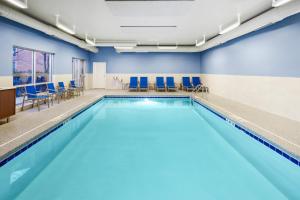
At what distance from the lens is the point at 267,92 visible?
20.4ft

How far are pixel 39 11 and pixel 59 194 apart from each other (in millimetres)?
5119

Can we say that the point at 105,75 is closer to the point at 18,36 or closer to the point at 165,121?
the point at 18,36

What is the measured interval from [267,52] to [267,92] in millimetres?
1098

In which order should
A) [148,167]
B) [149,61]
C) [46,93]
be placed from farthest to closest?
1. [149,61]
2. [46,93]
3. [148,167]

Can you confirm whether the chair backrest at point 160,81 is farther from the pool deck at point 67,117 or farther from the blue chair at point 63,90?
the pool deck at point 67,117

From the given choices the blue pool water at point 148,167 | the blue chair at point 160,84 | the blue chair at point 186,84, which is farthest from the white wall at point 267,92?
the blue chair at point 160,84

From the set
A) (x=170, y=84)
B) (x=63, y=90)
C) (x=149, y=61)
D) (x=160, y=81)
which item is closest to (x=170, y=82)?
(x=170, y=84)

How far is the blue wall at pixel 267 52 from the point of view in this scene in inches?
201

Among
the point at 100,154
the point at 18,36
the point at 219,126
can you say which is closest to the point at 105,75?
the point at 18,36

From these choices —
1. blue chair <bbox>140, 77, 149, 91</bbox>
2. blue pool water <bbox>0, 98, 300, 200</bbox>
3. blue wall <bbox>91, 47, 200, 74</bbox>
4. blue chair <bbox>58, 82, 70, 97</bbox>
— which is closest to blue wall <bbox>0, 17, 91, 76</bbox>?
blue chair <bbox>58, 82, 70, 97</bbox>

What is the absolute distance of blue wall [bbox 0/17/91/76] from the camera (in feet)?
18.1

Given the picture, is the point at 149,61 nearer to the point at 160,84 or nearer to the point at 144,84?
the point at 144,84

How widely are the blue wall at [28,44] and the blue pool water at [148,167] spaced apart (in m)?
2.46

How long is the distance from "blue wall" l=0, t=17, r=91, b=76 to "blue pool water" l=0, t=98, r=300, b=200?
96.9 inches
